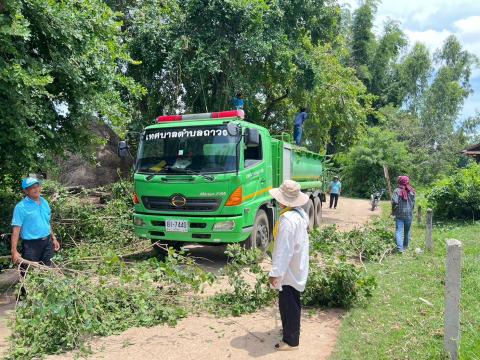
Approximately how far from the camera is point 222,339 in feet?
15.6

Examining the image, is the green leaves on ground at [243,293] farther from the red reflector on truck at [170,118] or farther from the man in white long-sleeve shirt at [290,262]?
the red reflector on truck at [170,118]

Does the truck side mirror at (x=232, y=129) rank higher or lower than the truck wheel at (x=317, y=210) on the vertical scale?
higher

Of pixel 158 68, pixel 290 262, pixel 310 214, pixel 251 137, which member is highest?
pixel 158 68

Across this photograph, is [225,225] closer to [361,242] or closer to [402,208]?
[361,242]

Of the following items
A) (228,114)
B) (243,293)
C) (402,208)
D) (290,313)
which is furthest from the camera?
(402,208)

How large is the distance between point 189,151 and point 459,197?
9757 millimetres

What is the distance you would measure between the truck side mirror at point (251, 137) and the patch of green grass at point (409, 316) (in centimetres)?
302

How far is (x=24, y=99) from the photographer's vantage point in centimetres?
586

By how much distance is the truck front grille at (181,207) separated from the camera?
24.0 feet

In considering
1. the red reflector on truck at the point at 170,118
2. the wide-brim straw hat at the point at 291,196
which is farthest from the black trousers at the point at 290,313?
the red reflector on truck at the point at 170,118

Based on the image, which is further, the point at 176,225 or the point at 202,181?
the point at 176,225

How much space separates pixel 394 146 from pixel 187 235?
2605 centimetres

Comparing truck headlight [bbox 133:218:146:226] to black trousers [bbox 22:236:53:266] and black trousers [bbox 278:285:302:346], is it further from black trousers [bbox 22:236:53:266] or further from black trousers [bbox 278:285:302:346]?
black trousers [bbox 278:285:302:346]

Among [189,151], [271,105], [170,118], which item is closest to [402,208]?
[189,151]
